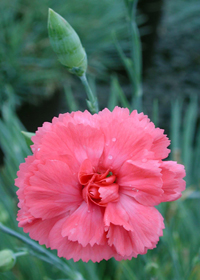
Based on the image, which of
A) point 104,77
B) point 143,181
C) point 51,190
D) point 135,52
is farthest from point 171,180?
point 104,77

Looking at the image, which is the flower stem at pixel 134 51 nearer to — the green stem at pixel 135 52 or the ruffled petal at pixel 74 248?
the green stem at pixel 135 52

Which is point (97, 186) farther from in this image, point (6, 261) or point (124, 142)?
point (6, 261)

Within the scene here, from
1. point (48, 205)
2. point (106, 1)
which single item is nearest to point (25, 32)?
point (106, 1)

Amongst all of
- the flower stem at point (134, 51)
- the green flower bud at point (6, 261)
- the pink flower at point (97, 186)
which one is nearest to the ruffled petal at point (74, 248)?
the pink flower at point (97, 186)

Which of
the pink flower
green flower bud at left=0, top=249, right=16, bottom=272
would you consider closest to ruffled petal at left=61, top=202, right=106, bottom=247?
the pink flower

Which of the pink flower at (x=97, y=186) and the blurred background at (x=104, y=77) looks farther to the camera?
the blurred background at (x=104, y=77)

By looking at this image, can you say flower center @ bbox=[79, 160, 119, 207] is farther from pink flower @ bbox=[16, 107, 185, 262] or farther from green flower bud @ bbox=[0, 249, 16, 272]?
green flower bud @ bbox=[0, 249, 16, 272]

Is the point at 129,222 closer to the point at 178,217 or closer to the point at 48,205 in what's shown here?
the point at 48,205
